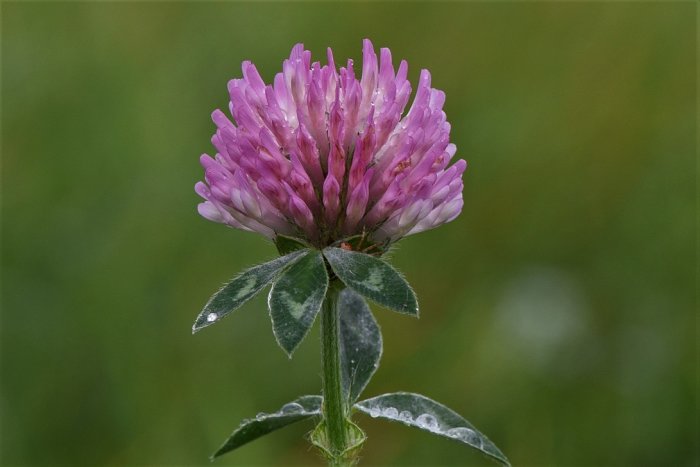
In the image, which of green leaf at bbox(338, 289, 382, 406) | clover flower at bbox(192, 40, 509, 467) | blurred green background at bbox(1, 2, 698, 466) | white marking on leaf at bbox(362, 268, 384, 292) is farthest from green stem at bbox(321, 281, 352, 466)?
blurred green background at bbox(1, 2, 698, 466)

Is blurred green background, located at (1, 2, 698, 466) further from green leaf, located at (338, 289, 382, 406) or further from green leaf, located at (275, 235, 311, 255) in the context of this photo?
green leaf, located at (275, 235, 311, 255)

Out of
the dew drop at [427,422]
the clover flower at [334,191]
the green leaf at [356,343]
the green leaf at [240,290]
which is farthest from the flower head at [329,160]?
the dew drop at [427,422]

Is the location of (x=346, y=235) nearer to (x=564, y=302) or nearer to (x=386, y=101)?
(x=386, y=101)

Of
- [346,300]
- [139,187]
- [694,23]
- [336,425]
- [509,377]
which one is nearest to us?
[336,425]

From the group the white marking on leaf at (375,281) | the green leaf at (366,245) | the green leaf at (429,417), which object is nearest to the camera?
the white marking on leaf at (375,281)

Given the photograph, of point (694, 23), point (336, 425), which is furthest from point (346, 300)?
point (694, 23)

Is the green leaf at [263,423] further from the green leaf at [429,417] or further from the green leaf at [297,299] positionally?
the green leaf at [297,299]

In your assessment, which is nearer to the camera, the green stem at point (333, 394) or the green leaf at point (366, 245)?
the green stem at point (333, 394)
